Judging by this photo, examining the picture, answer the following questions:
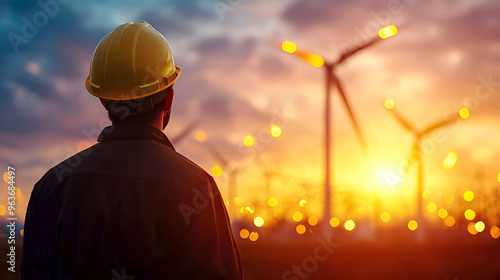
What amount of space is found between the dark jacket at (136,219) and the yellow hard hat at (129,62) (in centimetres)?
71

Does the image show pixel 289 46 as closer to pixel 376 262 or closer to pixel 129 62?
pixel 376 262

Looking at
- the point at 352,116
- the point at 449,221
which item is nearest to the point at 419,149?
the point at 352,116

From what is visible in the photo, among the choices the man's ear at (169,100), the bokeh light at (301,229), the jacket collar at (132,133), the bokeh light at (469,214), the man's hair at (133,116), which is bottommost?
the jacket collar at (132,133)

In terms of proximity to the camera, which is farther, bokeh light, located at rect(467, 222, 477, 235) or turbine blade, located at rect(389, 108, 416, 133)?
bokeh light, located at rect(467, 222, 477, 235)

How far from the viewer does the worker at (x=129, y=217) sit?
11.3ft

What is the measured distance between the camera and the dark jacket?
136 inches

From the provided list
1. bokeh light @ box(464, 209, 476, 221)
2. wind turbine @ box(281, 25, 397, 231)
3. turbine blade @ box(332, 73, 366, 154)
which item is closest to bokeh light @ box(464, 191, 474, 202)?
bokeh light @ box(464, 209, 476, 221)

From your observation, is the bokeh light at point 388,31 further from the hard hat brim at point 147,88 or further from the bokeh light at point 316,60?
the hard hat brim at point 147,88

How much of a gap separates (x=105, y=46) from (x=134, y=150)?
3.83 ft

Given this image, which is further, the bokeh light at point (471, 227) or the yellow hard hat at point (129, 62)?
the bokeh light at point (471, 227)

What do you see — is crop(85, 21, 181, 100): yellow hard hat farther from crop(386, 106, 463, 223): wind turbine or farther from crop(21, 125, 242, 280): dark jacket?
crop(386, 106, 463, 223): wind turbine

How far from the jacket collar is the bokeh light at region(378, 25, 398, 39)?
2428 cm

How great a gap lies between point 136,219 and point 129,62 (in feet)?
4.58

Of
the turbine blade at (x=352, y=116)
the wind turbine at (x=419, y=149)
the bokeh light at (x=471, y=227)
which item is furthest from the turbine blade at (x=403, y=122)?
the bokeh light at (x=471, y=227)
